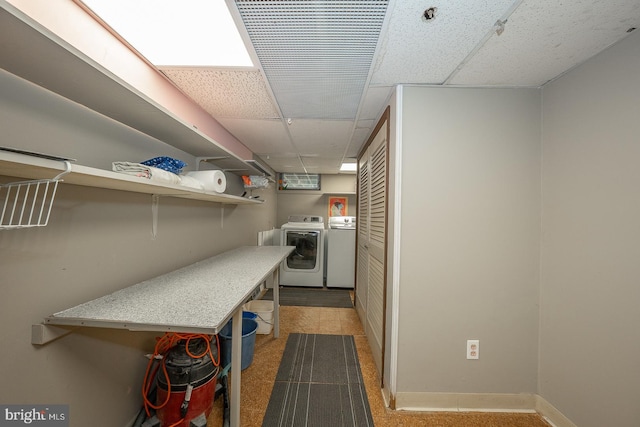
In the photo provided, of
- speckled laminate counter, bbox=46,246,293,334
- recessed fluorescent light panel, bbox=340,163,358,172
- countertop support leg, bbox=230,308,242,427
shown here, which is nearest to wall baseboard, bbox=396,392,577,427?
countertop support leg, bbox=230,308,242,427

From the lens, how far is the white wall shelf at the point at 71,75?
2.01 feet

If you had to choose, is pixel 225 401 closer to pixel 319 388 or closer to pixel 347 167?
pixel 319 388

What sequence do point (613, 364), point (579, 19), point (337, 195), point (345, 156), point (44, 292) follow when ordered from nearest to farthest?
point (44, 292) → point (579, 19) → point (613, 364) → point (345, 156) → point (337, 195)

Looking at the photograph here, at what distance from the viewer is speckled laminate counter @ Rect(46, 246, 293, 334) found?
2.85 ft

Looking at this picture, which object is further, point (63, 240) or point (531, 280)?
point (531, 280)

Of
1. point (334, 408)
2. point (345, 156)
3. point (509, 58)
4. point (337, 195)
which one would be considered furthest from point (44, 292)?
point (337, 195)

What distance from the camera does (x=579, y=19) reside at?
0.99 m

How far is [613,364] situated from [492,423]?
2.44 ft

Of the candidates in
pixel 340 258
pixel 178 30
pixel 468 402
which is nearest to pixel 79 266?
pixel 178 30

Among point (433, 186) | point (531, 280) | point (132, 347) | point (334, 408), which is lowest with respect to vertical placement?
point (334, 408)

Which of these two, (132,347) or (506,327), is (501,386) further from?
(132,347)

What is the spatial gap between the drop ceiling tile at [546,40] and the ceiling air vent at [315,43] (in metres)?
0.60

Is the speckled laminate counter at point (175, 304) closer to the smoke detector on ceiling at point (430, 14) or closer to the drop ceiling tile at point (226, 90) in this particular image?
the drop ceiling tile at point (226, 90)

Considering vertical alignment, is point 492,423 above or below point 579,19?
below
